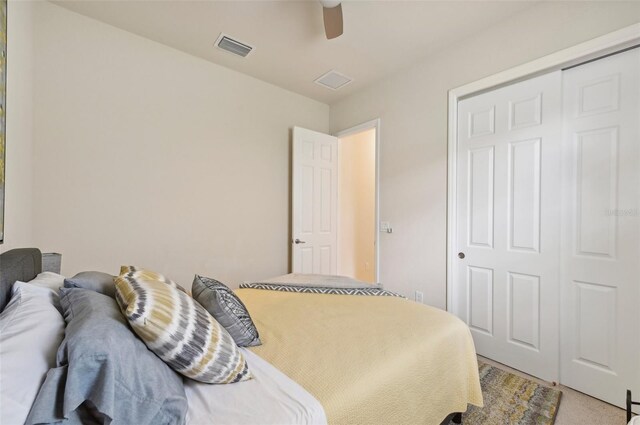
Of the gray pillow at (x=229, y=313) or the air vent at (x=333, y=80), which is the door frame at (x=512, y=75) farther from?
the gray pillow at (x=229, y=313)

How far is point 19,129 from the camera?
1.69 meters

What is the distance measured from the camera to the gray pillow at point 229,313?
116 cm

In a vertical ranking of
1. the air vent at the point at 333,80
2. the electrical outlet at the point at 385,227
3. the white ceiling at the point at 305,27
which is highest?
the white ceiling at the point at 305,27

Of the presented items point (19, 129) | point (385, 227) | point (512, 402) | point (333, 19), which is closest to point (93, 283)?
point (19, 129)

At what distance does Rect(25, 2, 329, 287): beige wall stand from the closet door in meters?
2.65

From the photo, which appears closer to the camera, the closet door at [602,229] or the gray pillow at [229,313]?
the gray pillow at [229,313]

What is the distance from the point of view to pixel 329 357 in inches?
44.4

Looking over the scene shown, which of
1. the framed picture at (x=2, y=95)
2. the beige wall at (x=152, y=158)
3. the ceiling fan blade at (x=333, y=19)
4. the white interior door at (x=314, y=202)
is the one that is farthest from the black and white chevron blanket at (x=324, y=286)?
the ceiling fan blade at (x=333, y=19)

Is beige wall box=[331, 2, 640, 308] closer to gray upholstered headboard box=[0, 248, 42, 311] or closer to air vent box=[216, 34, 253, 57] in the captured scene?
air vent box=[216, 34, 253, 57]

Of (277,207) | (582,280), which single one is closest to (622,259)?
(582,280)

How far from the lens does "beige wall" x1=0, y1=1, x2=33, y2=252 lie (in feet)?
4.94

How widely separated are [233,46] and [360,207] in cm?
286

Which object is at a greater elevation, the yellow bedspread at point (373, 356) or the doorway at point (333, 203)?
the doorway at point (333, 203)

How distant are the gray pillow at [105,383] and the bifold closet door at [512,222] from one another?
239 centimetres
